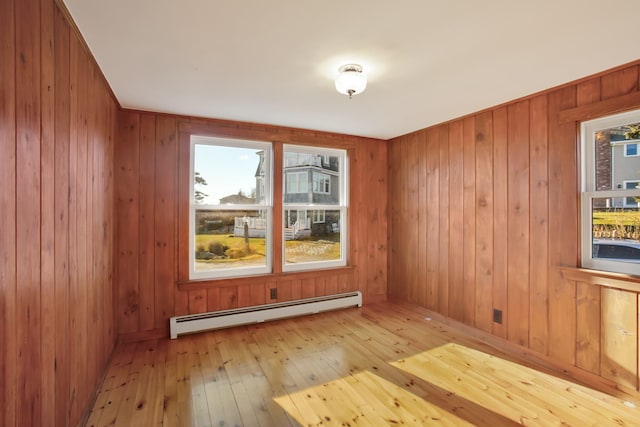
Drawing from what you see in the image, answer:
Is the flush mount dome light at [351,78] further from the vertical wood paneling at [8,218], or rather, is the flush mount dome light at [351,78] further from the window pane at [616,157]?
the window pane at [616,157]

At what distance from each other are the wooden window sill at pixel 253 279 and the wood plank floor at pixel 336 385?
0.52 metres

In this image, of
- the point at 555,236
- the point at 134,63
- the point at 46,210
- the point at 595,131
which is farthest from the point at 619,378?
the point at 134,63

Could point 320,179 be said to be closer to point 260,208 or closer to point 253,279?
point 260,208

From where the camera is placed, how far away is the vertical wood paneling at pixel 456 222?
11.2ft

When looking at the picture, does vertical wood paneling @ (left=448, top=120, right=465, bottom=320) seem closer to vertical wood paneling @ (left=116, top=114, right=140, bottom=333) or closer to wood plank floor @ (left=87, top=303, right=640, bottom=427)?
wood plank floor @ (left=87, top=303, right=640, bottom=427)

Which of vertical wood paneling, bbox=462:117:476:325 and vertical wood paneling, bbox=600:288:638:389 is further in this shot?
vertical wood paneling, bbox=462:117:476:325

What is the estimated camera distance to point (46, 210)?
139 cm

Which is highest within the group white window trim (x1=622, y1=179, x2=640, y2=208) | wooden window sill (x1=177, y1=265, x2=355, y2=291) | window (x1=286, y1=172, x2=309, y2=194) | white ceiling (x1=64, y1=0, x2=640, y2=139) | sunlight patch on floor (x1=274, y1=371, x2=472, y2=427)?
white ceiling (x1=64, y1=0, x2=640, y2=139)

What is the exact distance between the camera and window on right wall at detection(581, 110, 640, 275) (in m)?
A: 2.22

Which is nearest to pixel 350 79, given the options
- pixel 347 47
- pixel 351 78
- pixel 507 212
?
pixel 351 78

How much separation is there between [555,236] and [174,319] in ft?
12.1

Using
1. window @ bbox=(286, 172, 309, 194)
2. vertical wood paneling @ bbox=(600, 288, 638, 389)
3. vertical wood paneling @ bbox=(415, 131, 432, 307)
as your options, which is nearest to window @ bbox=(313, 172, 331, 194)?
window @ bbox=(286, 172, 309, 194)

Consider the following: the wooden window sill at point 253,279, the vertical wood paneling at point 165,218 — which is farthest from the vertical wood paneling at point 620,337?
the vertical wood paneling at point 165,218

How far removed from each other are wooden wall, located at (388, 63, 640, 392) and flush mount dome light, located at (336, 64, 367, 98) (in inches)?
Result: 65.9
